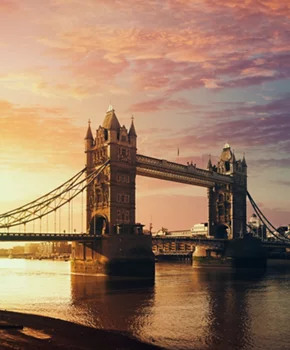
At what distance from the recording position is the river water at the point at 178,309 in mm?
41625

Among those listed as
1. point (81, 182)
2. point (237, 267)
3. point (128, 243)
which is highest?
point (81, 182)

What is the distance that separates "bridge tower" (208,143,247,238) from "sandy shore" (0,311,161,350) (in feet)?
315

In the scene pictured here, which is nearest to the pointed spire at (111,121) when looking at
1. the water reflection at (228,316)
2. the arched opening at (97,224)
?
the arched opening at (97,224)

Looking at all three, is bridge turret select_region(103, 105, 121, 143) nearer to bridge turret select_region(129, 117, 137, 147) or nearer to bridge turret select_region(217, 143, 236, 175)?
bridge turret select_region(129, 117, 137, 147)

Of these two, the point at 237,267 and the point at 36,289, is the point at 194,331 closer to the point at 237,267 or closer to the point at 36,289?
the point at 36,289

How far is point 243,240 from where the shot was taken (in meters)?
128

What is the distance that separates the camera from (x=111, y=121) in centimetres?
10350

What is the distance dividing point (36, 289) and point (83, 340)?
43388 mm

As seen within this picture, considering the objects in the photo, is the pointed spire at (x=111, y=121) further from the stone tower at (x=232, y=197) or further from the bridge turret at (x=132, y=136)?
the stone tower at (x=232, y=197)

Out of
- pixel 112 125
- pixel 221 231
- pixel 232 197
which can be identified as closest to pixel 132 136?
pixel 112 125

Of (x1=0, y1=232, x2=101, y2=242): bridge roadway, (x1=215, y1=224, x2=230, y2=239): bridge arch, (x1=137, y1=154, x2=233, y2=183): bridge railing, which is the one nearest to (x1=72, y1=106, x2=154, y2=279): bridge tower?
(x1=0, y1=232, x2=101, y2=242): bridge roadway

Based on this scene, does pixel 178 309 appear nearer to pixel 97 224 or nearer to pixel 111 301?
pixel 111 301

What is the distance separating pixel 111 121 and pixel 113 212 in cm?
1879

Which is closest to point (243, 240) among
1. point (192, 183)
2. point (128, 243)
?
point (192, 183)
